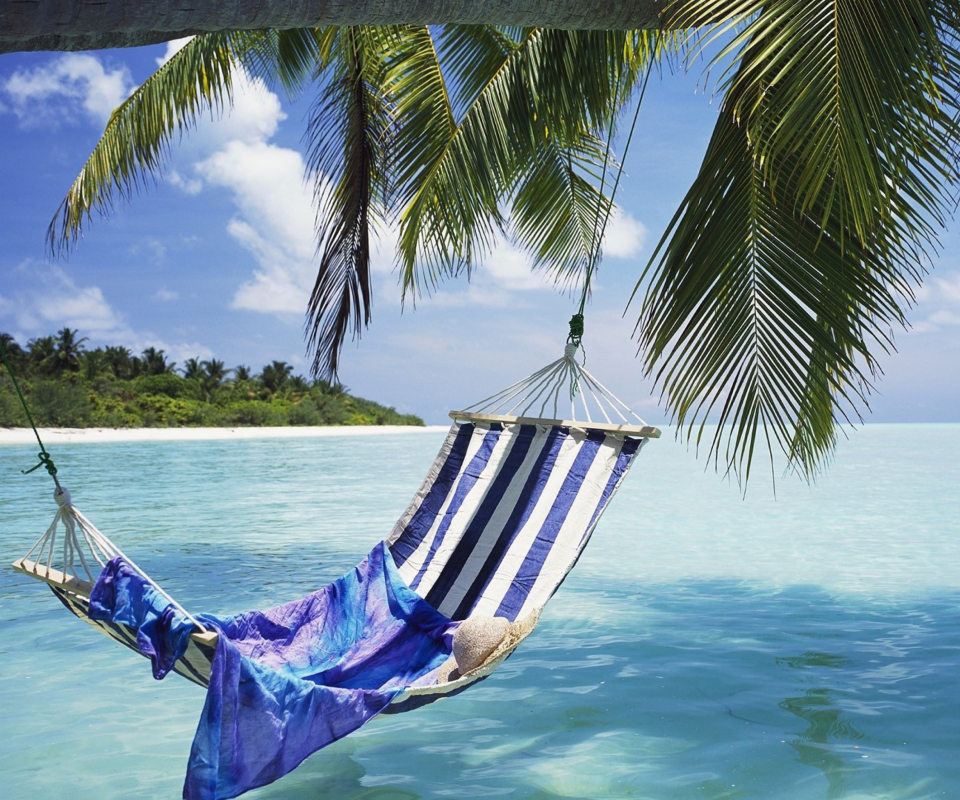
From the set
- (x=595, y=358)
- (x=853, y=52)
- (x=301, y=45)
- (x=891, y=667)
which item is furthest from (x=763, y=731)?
(x=301, y=45)

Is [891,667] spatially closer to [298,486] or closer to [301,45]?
[301,45]

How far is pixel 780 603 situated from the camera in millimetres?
4531

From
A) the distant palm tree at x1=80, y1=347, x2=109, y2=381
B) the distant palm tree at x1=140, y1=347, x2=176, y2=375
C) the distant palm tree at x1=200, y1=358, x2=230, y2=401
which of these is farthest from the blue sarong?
the distant palm tree at x1=140, y1=347, x2=176, y2=375

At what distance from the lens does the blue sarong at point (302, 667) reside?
5.77ft

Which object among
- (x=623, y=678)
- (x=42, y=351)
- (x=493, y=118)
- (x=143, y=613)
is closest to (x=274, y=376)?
(x=42, y=351)

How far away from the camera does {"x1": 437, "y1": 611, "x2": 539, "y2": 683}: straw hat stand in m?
2.34

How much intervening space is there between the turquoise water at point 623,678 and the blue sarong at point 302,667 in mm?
255

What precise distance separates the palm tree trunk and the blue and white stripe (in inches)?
48.5

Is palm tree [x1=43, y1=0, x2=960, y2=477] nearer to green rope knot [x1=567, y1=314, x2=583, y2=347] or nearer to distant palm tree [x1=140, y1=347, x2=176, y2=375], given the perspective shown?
green rope knot [x1=567, y1=314, x2=583, y2=347]

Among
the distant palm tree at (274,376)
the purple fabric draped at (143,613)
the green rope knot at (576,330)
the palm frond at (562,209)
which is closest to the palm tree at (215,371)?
the distant palm tree at (274,376)

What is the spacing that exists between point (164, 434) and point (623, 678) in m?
17.7

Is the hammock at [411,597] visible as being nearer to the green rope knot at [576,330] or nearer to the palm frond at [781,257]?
the green rope knot at [576,330]

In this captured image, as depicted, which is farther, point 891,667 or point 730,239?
point 891,667

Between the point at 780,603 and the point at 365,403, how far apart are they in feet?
76.9
